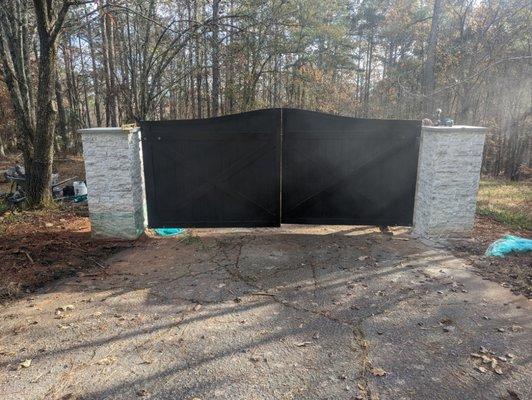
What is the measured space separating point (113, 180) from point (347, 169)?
3.51 meters

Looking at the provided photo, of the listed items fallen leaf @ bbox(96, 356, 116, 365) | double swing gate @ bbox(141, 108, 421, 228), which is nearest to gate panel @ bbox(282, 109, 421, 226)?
double swing gate @ bbox(141, 108, 421, 228)

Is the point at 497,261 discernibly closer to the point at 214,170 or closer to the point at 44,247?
the point at 214,170

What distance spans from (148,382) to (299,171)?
3921 mm

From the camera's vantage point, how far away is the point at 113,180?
5.61 m

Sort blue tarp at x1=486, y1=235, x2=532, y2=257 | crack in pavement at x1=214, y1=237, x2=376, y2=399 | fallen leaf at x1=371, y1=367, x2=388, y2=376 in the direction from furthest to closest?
blue tarp at x1=486, y1=235, x2=532, y2=257 → fallen leaf at x1=371, y1=367, x2=388, y2=376 → crack in pavement at x1=214, y1=237, x2=376, y2=399

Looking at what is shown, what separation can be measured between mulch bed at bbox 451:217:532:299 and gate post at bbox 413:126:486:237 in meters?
0.32

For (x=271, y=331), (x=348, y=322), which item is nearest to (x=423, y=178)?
(x=348, y=322)

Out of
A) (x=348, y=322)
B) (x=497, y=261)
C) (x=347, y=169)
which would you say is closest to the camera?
(x=348, y=322)

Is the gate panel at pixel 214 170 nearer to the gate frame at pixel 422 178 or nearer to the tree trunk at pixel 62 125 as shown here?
the gate frame at pixel 422 178

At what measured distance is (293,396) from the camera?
253 cm

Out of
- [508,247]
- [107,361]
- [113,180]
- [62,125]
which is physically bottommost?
[107,361]

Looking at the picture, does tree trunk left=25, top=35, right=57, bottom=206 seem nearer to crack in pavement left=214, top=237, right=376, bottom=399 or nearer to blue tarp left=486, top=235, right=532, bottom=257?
crack in pavement left=214, top=237, right=376, bottom=399

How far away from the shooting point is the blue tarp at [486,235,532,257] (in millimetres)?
5156

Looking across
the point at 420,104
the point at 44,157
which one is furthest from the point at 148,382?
the point at 420,104
